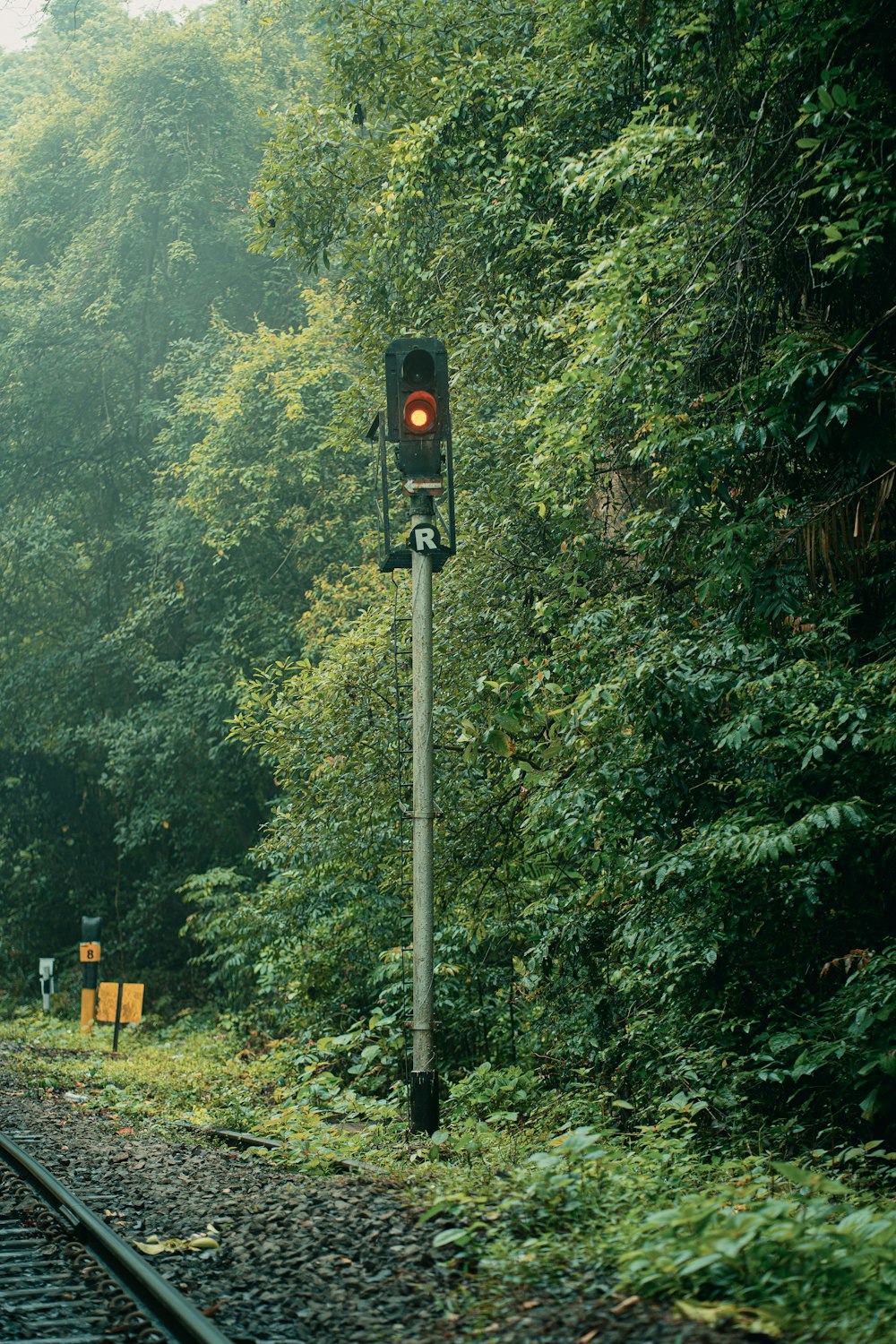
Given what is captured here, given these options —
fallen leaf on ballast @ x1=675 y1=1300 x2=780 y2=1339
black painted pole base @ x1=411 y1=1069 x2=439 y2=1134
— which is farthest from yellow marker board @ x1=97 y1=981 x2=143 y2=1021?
fallen leaf on ballast @ x1=675 y1=1300 x2=780 y2=1339

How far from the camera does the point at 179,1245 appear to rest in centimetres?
584

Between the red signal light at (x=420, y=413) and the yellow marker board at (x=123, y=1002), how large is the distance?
473 inches

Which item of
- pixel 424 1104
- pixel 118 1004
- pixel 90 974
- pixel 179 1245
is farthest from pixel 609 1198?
pixel 90 974

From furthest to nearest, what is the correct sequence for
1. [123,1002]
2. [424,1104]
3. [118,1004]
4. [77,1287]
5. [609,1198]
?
[123,1002]
[118,1004]
[424,1104]
[609,1198]
[77,1287]

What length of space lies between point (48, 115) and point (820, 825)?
28.0 m

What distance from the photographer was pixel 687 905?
8.52 meters

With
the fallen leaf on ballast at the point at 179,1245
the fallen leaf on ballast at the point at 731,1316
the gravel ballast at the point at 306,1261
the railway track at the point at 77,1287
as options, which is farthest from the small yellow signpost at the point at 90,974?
the fallen leaf on ballast at the point at 731,1316

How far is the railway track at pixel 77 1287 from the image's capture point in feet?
15.5

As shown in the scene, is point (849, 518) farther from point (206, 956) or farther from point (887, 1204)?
point (206, 956)

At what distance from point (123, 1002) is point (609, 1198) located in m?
14.6

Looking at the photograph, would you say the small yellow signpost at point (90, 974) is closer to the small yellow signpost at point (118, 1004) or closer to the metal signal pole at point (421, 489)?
the small yellow signpost at point (118, 1004)

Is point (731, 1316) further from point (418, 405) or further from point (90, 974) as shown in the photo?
point (90, 974)

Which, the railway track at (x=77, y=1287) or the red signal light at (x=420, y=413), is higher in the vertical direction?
the red signal light at (x=420, y=413)

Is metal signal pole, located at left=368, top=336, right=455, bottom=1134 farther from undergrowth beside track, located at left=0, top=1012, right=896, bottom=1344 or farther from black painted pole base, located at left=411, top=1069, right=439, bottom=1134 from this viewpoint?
undergrowth beside track, located at left=0, top=1012, right=896, bottom=1344
